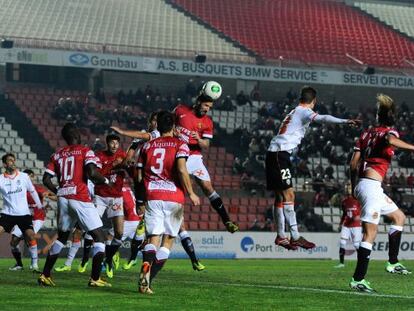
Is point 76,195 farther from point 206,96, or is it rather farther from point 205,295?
point 206,96

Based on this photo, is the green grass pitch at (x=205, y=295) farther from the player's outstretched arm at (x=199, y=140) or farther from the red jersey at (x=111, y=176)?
the red jersey at (x=111, y=176)

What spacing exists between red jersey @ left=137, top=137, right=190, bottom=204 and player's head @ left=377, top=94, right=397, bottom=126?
289 cm

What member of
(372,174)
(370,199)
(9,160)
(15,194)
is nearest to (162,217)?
(370,199)

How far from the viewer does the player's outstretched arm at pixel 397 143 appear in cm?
1409

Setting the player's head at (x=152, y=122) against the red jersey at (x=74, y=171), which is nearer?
the red jersey at (x=74, y=171)

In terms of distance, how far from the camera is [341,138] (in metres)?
46.9

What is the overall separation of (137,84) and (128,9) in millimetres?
6337

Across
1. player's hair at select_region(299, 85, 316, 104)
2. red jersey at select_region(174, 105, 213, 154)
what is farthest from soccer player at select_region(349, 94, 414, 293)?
red jersey at select_region(174, 105, 213, 154)

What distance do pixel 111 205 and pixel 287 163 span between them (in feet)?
14.2

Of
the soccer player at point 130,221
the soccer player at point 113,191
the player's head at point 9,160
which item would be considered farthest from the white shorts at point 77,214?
the soccer player at point 130,221

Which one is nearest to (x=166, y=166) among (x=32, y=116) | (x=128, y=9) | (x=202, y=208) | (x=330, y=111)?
(x=202, y=208)

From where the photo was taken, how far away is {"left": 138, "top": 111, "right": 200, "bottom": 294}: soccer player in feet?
46.0

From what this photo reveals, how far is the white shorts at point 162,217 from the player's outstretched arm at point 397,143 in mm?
3155

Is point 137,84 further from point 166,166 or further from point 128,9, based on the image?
point 166,166
